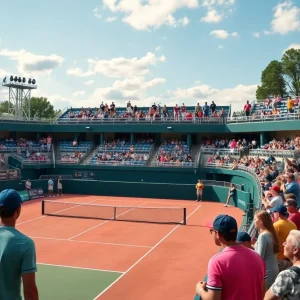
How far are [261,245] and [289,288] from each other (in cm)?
192

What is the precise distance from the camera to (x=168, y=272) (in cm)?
1247

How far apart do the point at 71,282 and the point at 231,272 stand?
29.7ft

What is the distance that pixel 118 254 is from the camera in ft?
48.1

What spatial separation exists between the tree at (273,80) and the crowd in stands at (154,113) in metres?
21.2

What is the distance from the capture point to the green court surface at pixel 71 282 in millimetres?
10492

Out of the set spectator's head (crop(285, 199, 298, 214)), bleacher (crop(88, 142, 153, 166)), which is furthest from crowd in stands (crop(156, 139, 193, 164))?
spectator's head (crop(285, 199, 298, 214))

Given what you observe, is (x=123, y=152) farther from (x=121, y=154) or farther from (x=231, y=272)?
(x=231, y=272)

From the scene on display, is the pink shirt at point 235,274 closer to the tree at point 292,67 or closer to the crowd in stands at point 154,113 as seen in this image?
the crowd in stands at point 154,113

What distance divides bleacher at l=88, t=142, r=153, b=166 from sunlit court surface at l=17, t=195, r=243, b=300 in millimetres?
10724

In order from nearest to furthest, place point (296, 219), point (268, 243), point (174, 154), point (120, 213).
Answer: point (268, 243) → point (296, 219) → point (120, 213) → point (174, 154)

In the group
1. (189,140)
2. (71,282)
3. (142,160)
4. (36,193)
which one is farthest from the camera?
(189,140)

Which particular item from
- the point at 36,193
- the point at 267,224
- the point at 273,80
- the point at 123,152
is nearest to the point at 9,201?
the point at 267,224

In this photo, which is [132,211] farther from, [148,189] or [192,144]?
[192,144]

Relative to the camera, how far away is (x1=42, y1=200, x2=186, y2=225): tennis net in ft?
69.7
